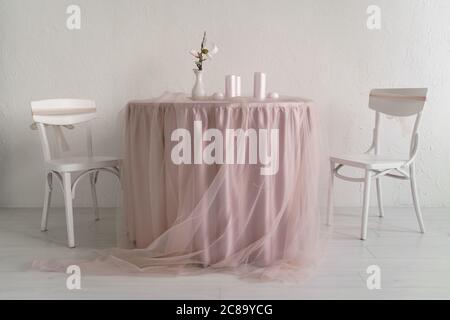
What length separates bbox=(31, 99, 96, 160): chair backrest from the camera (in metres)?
2.53

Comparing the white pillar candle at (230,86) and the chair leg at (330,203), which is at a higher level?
the white pillar candle at (230,86)

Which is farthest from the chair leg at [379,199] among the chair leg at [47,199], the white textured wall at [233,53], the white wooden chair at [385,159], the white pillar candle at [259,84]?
the chair leg at [47,199]

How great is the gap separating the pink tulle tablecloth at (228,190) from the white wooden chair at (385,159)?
0.46 meters

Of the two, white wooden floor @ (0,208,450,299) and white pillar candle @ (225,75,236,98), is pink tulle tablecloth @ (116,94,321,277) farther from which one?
white pillar candle @ (225,75,236,98)

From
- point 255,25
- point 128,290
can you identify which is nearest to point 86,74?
point 255,25

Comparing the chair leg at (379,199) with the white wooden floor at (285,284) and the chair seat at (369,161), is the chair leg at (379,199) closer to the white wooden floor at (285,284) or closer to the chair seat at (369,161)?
the white wooden floor at (285,284)

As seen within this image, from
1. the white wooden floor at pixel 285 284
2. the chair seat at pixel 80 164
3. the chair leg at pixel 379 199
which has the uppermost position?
the chair seat at pixel 80 164

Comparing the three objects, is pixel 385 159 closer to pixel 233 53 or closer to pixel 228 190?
pixel 228 190

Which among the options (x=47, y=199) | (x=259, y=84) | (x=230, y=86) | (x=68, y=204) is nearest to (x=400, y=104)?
(x=259, y=84)

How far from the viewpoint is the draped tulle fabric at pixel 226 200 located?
200 centimetres

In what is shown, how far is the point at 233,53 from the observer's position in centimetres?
303

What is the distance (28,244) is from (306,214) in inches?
61.4

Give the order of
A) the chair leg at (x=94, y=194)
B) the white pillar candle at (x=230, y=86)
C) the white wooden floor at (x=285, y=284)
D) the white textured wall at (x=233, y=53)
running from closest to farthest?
1. the white wooden floor at (x=285, y=284)
2. the white pillar candle at (x=230, y=86)
3. the chair leg at (x=94, y=194)
4. the white textured wall at (x=233, y=53)

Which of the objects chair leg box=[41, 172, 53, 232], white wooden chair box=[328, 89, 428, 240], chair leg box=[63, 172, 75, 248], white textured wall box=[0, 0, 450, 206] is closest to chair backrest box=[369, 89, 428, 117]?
white wooden chair box=[328, 89, 428, 240]
